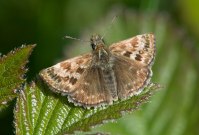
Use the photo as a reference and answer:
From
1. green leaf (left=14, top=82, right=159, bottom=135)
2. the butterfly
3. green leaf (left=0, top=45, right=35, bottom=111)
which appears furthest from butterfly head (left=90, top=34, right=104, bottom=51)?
green leaf (left=0, top=45, right=35, bottom=111)

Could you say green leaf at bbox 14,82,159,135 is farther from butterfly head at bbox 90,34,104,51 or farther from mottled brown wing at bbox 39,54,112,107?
butterfly head at bbox 90,34,104,51

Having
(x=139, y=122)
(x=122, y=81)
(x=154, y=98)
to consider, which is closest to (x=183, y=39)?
(x=154, y=98)

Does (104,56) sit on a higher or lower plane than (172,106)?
higher

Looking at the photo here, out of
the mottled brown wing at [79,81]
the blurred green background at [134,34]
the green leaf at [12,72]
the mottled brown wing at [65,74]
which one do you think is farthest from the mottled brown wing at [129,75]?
the green leaf at [12,72]

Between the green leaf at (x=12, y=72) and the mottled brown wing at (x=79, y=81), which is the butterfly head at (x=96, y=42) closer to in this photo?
the mottled brown wing at (x=79, y=81)

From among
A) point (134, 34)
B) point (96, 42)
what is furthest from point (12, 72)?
point (134, 34)

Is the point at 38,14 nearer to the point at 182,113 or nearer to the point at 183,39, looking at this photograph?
the point at 183,39

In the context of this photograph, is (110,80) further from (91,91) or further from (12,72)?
(12,72)
